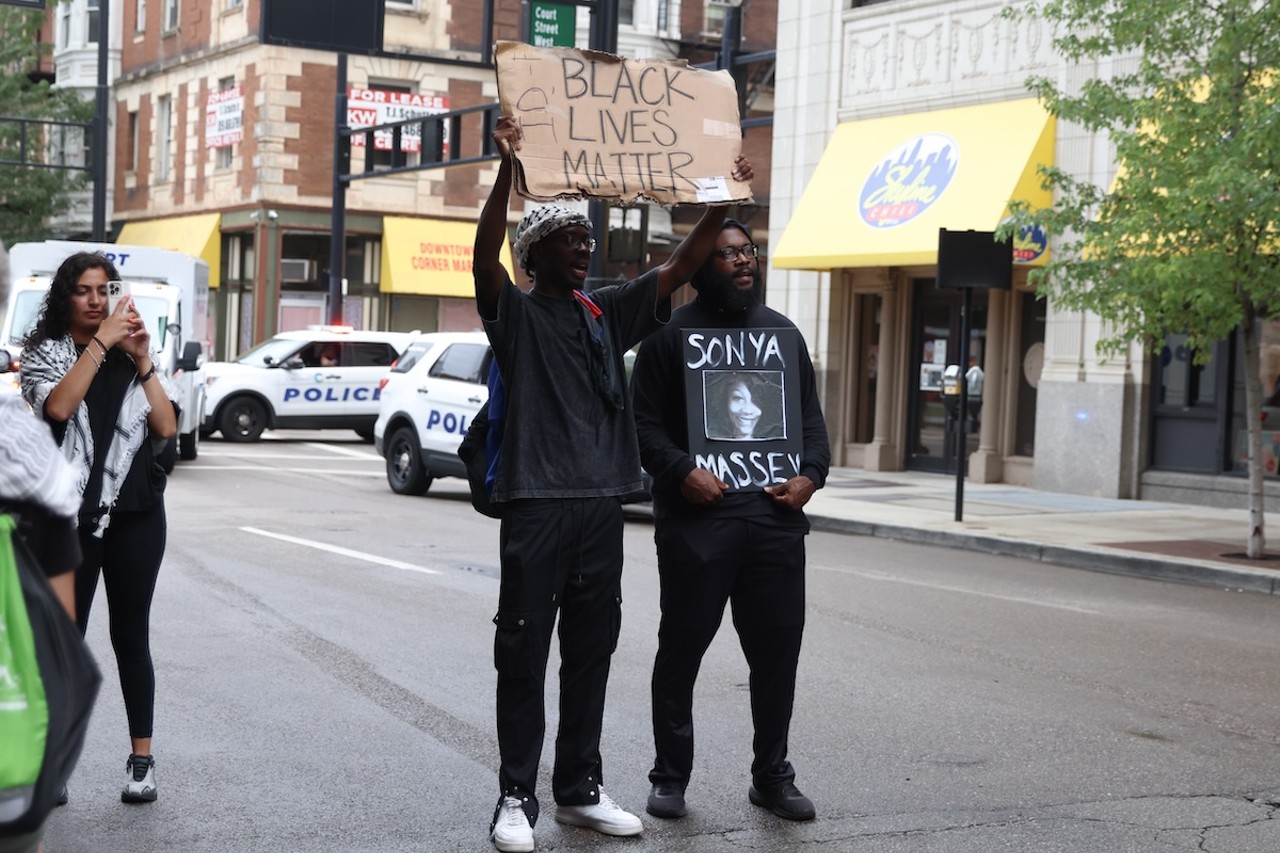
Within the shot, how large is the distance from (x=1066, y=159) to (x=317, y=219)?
21.8 m

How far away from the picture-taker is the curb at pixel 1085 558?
13.3m

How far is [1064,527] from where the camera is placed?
16500mm

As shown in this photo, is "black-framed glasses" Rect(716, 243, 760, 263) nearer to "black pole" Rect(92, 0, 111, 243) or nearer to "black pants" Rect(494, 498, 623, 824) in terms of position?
"black pants" Rect(494, 498, 623, 824)

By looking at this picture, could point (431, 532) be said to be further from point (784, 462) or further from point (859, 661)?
point (784, 462)

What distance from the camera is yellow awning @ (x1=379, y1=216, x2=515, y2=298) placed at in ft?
126

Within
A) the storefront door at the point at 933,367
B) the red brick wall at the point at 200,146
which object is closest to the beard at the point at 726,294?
the storefront door at the point at 933,367

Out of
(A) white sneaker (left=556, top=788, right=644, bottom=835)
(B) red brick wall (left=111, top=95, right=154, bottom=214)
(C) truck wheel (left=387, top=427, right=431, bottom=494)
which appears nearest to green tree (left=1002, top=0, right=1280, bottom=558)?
(C) truck wheel (left=387, top=427, right=431, bottom=494)

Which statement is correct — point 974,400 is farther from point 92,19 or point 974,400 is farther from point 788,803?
point 92,19

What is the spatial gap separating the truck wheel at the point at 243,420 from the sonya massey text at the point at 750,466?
886 inches

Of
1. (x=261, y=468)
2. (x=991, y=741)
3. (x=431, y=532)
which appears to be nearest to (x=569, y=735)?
(x=991, y=741)

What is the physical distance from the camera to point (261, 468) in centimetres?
2253

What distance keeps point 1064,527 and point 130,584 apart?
12.2 m

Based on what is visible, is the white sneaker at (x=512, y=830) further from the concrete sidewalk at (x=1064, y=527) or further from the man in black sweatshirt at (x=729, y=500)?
the concrete sidewalk at (x=1064, y=527)

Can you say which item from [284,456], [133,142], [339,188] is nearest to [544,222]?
[284,456]
